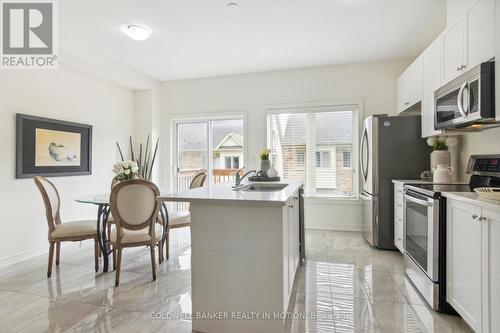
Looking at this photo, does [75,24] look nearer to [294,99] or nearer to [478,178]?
[294,99]

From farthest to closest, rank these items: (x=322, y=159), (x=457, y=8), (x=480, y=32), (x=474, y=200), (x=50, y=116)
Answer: (x=322, y=159) → (x=50, y=116) → (x=457, y=8) → (x=480, y=32) → (x=474, y=200)

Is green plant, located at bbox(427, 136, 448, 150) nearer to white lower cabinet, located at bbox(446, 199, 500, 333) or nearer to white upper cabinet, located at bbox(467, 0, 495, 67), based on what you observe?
white upper cabinet, located at bbox(467, 0, 495, 67)

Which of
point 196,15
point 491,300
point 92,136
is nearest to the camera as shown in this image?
point 491,300

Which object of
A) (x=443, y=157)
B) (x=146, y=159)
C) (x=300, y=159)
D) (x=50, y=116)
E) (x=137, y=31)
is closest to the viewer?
(x=443, y=157)

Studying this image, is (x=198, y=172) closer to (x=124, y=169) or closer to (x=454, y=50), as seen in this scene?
(x=124, y=169)

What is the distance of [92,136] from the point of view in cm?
430

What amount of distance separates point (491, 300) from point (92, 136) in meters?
4.88

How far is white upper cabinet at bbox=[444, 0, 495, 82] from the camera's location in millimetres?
1889

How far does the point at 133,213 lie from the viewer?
2.61 metres

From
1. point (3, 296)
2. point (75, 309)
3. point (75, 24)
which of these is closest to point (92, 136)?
point (75, 24)

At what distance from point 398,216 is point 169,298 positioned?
271 centimetres

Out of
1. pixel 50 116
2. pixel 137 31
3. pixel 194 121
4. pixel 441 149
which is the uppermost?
pixel 137 31

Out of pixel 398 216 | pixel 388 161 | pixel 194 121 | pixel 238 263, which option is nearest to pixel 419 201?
pixel 398 216

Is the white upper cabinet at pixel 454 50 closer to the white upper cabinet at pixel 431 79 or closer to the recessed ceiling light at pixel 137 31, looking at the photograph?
the white upper cabinet at pixel 431 79
